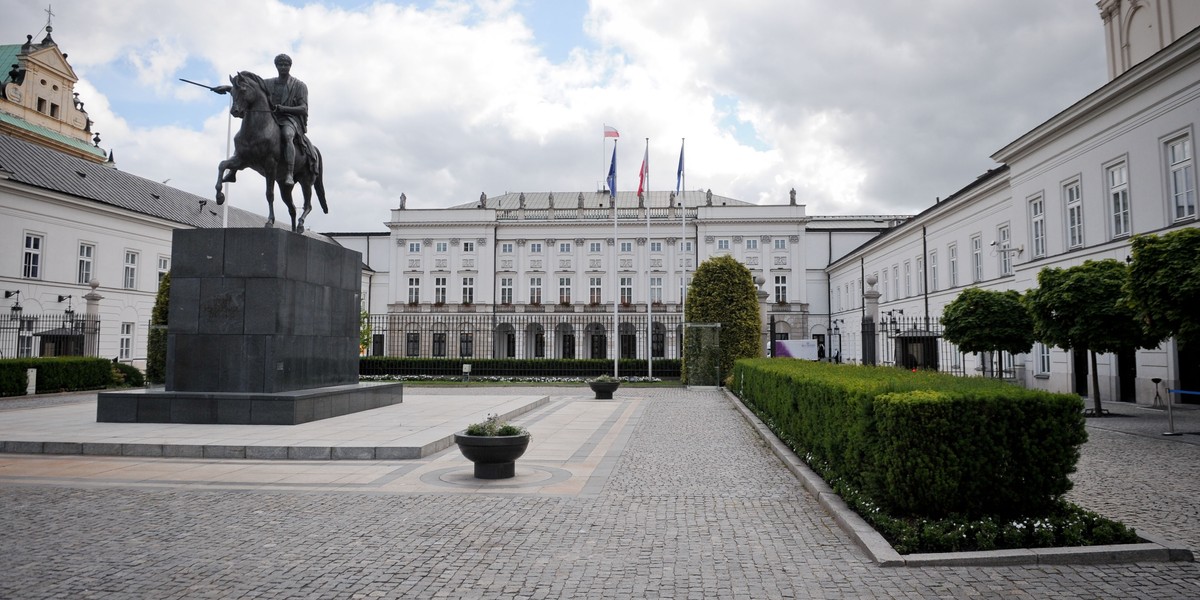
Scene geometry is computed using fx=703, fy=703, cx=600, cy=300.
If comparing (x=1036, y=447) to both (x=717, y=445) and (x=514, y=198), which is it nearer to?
(x=717, y=445)

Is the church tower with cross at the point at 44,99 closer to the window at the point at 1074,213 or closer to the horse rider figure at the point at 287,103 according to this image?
the horse rider figure at the point at 287,103

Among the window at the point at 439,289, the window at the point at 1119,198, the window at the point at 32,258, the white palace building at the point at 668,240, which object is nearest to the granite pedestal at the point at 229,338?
the white palace building at the point at 668,240

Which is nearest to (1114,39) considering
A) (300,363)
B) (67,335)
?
(300,363)

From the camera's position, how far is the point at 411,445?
10.3 m

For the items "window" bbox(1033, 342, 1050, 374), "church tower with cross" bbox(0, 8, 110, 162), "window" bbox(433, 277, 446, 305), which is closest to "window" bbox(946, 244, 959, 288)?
"window" bbox(1033, 342, 1050, 374)

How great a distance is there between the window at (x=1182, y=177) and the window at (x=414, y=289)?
5909 centimetres

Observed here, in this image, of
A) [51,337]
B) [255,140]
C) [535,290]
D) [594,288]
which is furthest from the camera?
[535,290]

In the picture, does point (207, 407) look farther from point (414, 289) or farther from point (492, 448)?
point (414, 289)

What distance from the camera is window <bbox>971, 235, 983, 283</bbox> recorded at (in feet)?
113

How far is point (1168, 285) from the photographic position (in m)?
12.1

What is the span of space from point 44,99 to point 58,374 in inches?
1840

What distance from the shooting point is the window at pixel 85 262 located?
1494 inches

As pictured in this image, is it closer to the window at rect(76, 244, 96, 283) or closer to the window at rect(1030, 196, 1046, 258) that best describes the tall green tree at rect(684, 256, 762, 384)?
the window at rect(1030, 196, 1046, 258)

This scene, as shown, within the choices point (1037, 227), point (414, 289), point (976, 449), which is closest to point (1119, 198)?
point (1037, 227)
